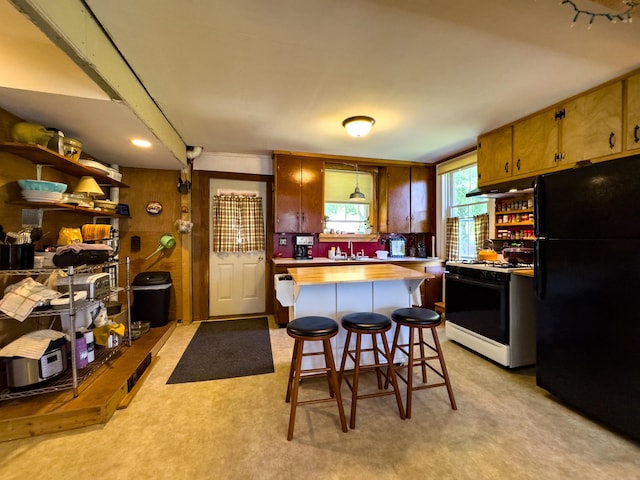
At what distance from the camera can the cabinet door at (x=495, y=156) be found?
2.96 m

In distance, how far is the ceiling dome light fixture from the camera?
8.99 feet

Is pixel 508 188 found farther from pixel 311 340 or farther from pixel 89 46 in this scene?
pixel 89 46

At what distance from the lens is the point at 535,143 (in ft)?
8.86

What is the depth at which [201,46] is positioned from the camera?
174 cm

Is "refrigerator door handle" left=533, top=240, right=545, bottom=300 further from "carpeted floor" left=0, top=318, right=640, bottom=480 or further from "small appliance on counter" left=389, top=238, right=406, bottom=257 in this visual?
"small appliance on counter" left=389, top=238, right=406, bottom=257

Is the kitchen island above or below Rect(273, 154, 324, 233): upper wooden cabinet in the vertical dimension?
below

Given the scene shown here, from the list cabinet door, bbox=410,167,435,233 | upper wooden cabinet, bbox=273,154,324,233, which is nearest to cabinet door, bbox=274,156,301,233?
upper wooden cabinet, bbox=273,154,324,233

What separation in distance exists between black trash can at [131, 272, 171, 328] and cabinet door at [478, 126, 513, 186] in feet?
13.8

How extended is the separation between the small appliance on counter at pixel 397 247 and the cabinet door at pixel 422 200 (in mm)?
299

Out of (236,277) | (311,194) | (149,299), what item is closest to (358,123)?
(311,194)

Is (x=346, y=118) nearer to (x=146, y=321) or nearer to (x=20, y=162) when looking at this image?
(x=20, y=162)

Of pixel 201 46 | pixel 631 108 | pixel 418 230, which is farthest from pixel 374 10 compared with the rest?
pixel 418 230

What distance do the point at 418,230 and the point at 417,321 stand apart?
2981mm

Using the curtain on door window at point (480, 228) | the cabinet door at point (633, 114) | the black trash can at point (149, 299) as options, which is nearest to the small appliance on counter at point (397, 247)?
the curtain on door window at point (480, 228)
